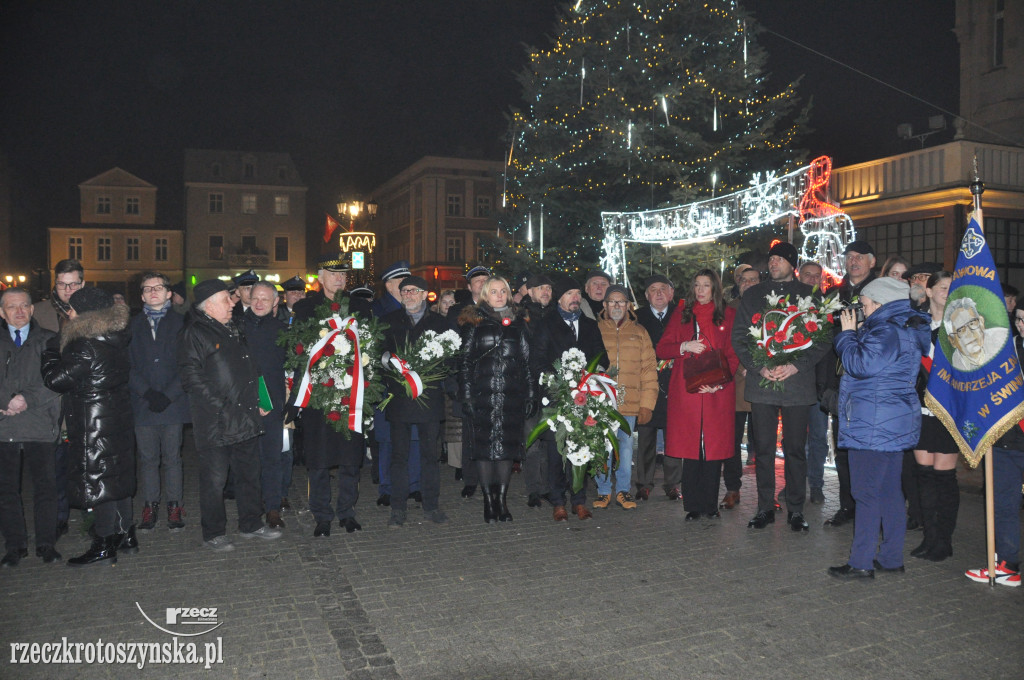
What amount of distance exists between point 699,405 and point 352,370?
3.34 meters

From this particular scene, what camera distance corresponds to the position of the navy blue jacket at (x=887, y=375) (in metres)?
5.31

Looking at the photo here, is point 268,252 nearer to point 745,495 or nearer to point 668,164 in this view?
point 668,164

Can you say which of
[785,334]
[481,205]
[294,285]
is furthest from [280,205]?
[785,334]

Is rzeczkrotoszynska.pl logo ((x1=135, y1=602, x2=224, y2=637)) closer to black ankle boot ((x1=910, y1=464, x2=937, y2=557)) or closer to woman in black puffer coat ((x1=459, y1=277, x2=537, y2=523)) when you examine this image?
woman in black puffer coat ((x1=459, y1=277, x2=537, y2=523))

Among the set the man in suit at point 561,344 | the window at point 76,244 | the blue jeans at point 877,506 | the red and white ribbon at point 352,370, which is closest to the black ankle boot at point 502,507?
the man in suit at point 561,344

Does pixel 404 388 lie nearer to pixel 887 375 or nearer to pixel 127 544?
pixel 127 544

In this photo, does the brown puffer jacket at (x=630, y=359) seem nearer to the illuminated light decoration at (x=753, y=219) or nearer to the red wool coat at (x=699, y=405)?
the red wool coat at (x=699, y=405)

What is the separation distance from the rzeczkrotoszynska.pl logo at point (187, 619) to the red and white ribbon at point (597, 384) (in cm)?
370

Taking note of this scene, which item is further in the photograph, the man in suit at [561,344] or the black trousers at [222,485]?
the man in suit at [561,344]

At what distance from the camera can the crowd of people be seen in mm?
5523

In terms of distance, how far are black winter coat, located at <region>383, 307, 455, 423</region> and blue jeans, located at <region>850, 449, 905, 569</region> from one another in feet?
12.2

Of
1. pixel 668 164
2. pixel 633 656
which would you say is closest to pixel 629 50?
pixel 668 164

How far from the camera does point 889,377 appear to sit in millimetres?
5371

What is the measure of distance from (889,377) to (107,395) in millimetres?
5948
